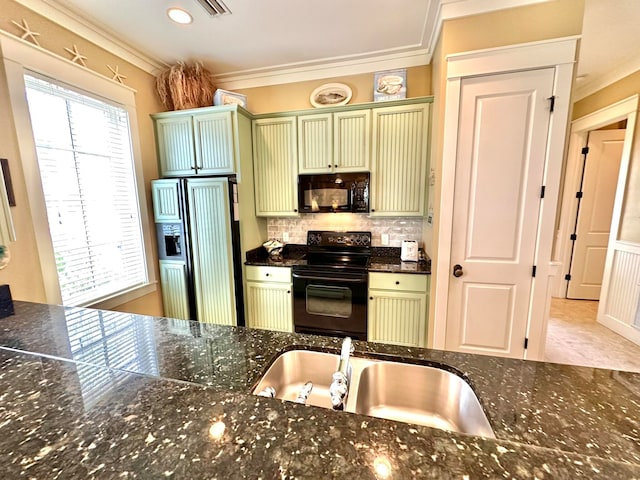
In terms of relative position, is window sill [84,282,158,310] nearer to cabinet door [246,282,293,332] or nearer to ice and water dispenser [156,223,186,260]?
ice and water dispenser [156,223,186,260]

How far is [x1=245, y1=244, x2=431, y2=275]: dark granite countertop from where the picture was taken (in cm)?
232

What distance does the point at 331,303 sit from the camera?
8.09 feet

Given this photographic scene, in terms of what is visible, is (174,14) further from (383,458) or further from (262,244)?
(383,458)

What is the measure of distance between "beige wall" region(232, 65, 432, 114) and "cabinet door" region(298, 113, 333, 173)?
0.33m

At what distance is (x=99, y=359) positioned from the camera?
90 cm

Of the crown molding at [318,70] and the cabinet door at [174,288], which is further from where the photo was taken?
the cabinet door at [174,288]

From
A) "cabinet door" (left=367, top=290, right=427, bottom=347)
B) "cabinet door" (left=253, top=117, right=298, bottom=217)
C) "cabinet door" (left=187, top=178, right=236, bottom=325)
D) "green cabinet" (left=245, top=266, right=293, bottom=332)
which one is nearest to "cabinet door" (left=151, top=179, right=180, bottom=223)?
"cabinet door" (left=187, top=178, right=236, bottom=325)

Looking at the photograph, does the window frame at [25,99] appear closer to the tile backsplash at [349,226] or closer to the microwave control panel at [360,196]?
the tile backsplash at [349,226]

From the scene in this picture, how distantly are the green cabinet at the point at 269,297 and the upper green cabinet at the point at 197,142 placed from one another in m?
1.05

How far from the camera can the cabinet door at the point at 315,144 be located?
2580 mm

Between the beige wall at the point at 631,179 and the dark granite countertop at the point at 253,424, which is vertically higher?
the beige wall at the point at 631,179

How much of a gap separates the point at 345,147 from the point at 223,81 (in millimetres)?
1609

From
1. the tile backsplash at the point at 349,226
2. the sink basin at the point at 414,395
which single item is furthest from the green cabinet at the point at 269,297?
the sink basin at the point at 414,395

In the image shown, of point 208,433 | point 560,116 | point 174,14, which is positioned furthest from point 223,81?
point 208,433
